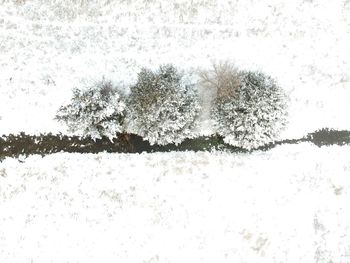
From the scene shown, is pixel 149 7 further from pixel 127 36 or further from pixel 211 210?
pixel 211 210

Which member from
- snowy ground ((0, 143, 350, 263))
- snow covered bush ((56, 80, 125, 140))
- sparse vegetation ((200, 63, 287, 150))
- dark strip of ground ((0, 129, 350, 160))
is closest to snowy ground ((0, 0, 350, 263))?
snowy ground ((0, 143, 350, 263))

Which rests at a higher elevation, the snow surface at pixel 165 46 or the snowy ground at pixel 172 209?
the snow surface at pixel 165 46

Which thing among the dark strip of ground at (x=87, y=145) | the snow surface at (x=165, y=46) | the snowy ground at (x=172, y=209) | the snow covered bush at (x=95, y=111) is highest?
the snow surface at (x=165, y=46)

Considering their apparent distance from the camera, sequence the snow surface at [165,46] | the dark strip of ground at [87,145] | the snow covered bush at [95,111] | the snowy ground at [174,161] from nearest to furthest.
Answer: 1. the snow covered bush at [95,111]
2. the snowy ground at [174,161]
3. the snow surface at [165,46]
4. the dark strip of ground at [87,145]

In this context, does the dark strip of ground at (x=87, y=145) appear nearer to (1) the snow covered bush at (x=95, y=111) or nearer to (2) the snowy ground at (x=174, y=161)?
(2) the snowy ground at (x=174, y=161)

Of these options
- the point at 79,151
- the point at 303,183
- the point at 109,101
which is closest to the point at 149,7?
the point at 109,101

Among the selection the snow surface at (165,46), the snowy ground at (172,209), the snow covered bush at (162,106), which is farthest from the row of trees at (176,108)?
the snowy ground at (172,209)

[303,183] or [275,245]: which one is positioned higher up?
[303,183]
